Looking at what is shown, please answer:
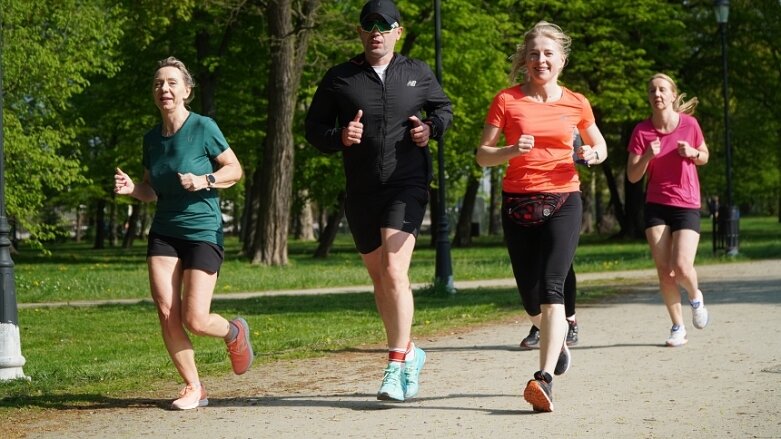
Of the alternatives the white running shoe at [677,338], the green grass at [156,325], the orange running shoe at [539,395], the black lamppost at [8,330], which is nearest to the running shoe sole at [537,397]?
the orange running shoe at [539,395]

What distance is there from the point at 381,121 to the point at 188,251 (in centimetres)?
139

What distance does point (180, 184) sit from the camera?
747cm

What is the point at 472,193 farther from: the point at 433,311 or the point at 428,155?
the point at 428,155

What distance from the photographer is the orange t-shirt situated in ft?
24.6

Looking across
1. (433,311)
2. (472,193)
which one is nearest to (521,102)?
(433,311)

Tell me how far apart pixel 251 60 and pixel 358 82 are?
Answer: 33209 mm

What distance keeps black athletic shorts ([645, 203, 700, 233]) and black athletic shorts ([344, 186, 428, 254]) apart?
347cm

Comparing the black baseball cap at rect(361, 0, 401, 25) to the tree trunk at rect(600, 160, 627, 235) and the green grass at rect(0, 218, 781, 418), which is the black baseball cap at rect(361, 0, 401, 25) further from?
the tree trunk at rect(600, 160, 627, 235)

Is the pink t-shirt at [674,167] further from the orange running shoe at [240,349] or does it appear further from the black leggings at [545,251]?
the orange running shoe at [240,349]

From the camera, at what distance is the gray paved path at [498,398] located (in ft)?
21.7

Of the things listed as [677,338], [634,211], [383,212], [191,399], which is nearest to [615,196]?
[634,211]

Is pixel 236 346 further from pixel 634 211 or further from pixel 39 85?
pixel 634 211

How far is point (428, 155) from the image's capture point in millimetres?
7660

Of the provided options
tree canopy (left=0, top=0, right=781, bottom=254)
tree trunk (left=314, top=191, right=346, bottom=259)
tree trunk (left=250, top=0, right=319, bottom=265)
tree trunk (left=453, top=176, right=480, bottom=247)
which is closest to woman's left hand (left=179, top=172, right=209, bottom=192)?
tree canopy (left=0, top=0, right=781, bottom=254)
